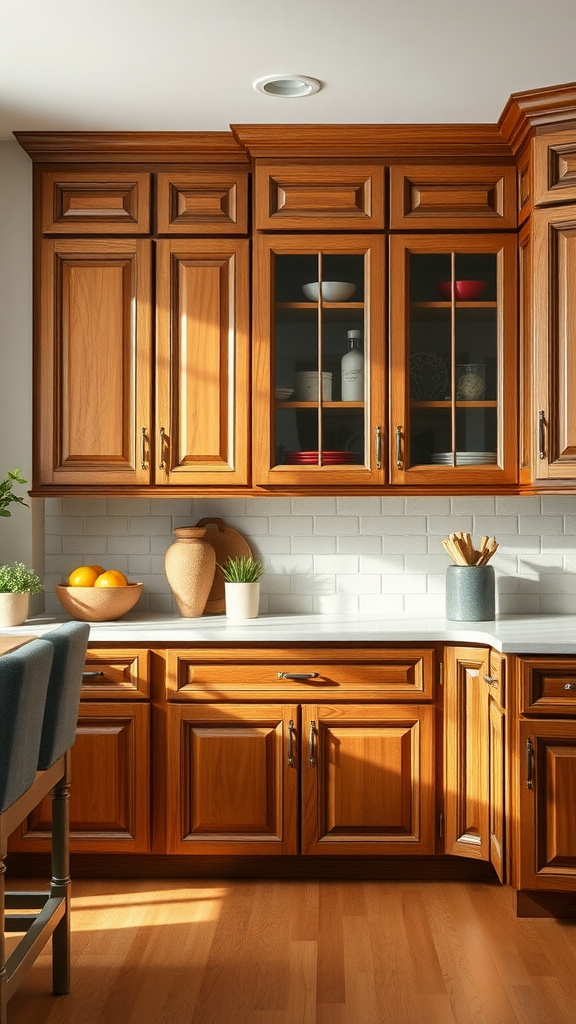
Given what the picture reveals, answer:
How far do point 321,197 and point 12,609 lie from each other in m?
1.89

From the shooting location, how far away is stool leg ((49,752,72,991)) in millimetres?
2650

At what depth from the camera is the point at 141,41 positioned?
115 inches

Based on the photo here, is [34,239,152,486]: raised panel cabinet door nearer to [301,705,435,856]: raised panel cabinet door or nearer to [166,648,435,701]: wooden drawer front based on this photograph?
[166,648,435,701]: wooden drawer front

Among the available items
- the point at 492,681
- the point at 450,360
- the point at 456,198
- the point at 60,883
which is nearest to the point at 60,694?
the point at 60,883

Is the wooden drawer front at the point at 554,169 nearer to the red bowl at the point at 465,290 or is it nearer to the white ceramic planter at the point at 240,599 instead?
the red bowl at the point at 465,290

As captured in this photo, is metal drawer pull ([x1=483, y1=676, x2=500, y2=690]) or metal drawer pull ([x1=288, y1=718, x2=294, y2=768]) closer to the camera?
metal drawer pull ([x1=483, y1=676, x2=500, y2=690])

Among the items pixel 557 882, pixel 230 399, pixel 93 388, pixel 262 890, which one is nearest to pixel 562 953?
pixel 557 882

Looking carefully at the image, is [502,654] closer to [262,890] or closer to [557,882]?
[557,882]

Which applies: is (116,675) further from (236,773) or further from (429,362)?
(429,362)

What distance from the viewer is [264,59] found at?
9.98ft

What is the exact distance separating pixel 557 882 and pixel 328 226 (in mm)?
2403

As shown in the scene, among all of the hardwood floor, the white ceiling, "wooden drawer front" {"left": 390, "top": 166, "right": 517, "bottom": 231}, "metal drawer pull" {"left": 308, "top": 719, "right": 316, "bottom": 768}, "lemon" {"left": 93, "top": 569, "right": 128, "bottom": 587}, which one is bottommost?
the hardwood floor

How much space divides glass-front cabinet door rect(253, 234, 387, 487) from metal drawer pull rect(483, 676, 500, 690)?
0.83 meters

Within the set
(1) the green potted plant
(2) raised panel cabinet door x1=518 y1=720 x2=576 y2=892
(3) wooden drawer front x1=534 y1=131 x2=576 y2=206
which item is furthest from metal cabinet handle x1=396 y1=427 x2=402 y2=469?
(1) the green potted plant
